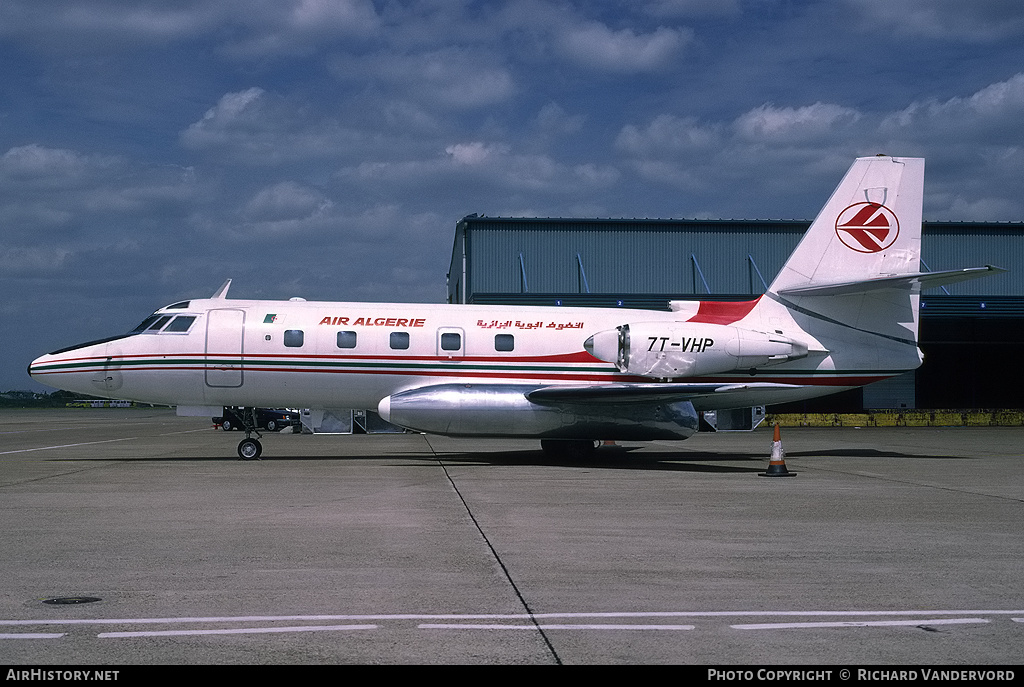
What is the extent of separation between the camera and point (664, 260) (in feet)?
152

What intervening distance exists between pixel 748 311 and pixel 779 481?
20.8 ft

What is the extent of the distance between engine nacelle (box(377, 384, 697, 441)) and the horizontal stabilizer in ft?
13.6

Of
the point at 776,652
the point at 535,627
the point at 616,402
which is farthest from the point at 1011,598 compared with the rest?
the point at 616,402

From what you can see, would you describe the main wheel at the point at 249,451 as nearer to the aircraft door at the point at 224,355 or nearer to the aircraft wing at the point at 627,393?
the aircraft door at the point at 224,355

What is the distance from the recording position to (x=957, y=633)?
6152 mm

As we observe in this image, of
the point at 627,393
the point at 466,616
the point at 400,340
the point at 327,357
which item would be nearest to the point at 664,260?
the point at 400,340

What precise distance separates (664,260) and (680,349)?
86.7ft

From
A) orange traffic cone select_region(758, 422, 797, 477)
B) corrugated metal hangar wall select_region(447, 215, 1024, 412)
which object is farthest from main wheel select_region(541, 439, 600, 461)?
corrugated metal hangar wall select_region(447, 215, 1024, 412)

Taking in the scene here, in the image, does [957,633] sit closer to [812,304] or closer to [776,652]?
[776,652]

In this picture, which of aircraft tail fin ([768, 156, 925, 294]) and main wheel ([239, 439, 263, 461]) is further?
aircraft tail fin ([768, 156, 925, 294])

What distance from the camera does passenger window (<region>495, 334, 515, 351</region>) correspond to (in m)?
21.3

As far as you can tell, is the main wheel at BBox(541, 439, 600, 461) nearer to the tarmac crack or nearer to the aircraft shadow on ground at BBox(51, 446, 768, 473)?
the aircraft shadow on ground at BBox(51, 446, 768, 473)

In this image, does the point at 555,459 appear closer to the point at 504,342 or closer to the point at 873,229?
the point at 504,342

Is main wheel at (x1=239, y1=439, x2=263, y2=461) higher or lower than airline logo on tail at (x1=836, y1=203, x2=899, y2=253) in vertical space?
lower
